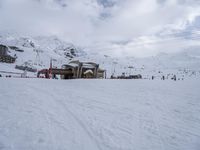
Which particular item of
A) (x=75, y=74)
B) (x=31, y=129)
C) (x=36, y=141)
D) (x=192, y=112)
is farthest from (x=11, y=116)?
(x=75, y=74)

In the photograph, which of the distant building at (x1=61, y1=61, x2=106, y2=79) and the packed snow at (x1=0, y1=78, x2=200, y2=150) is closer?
the packed snow at (x1=0, y1=78, x2=200, y2=150)

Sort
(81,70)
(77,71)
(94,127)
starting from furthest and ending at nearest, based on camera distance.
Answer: (81,70) → (77,71) → (94,127)

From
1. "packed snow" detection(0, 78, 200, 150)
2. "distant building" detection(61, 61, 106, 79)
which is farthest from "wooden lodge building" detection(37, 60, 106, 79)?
"packed snow" detection(0, 78, 200, 150)

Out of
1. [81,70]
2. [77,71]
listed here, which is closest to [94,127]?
[77,71]

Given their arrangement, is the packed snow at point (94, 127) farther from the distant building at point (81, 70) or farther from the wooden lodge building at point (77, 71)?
the distant building at point (81, 70)

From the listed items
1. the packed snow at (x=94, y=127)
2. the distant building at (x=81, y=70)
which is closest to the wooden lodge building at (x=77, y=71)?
the distant building at (x=81, y=70)

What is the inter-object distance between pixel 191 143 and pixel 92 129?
2973mm

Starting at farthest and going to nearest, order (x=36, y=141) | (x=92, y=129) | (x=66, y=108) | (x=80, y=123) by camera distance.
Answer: (x=66, y=108) < (x=80, y=123) < (x=92, y=129) < (x=36, y=141)

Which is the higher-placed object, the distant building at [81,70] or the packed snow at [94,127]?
the distant building at [81,70]

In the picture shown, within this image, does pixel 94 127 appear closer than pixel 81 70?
Yes

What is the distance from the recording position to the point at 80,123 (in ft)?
23.4

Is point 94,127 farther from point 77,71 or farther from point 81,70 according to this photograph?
point 81,70

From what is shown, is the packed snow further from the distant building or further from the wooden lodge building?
the distant building

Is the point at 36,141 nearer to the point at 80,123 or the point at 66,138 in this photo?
the point at 66,138
